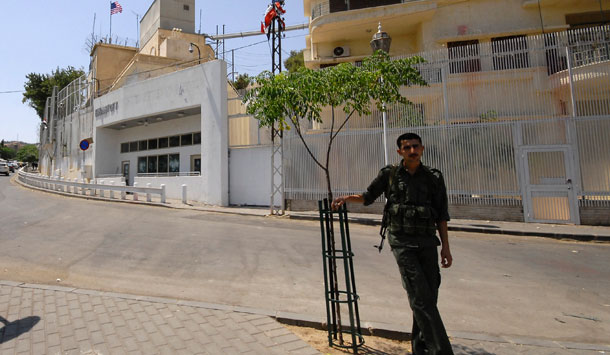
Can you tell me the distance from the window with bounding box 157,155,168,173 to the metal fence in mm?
12152

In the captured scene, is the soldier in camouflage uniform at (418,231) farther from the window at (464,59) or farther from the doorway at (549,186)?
the window at (464,59)

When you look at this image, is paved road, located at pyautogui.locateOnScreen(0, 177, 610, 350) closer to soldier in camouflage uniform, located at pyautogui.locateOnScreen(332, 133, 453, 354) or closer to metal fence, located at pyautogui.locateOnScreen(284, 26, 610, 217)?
soldier in camouflage uniform, located at pyautogui.locateOnScreen(332, 133, 453, 354)

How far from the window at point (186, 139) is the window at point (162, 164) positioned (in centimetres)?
211

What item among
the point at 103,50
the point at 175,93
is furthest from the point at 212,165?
the point at 103,50

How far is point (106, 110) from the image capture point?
70.2ft

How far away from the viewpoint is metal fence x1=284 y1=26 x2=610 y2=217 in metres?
10.2

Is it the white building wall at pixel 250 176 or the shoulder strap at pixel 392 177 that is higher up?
the white building wall at pixel 250 176

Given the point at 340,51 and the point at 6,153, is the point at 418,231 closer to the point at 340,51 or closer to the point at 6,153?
the point at 340,51

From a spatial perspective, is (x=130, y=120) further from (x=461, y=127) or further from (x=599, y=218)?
(x=599, y=218)

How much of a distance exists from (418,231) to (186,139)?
1831 cm

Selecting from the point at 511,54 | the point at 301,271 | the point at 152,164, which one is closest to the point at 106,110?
the point at 152,164

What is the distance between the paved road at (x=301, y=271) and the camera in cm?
393

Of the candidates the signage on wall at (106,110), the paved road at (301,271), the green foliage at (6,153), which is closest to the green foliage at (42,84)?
the signage on wall at (106,110)

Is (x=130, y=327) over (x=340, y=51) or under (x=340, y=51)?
under
